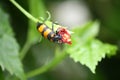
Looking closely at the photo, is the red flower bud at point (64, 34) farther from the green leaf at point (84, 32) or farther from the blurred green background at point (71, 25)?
the blurred green background at point (71, 25)

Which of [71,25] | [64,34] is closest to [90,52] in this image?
[64,34]

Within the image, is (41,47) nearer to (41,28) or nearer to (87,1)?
(87,1)

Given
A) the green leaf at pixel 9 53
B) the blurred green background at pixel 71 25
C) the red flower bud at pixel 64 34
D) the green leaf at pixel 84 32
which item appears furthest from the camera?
the blurred green background at pixel 71 25

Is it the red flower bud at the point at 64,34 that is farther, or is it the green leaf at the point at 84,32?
the green leaf at the point at 84,32

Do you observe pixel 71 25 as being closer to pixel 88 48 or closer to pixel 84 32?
pixel 84 32

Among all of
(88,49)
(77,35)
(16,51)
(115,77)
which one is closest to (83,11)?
(115,77)

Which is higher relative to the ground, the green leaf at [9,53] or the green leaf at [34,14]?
the green leaf at [34,14]

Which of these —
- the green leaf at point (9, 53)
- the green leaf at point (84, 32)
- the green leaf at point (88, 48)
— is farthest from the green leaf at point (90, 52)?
the green leaf at point (9, 53)
